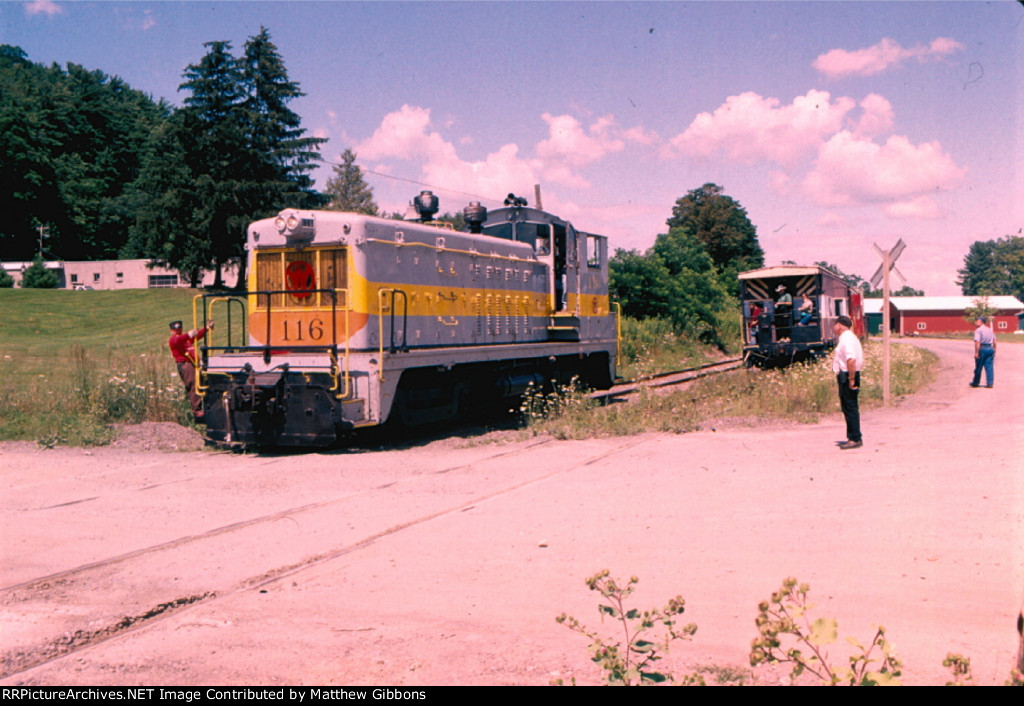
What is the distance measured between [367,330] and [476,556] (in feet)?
19.2

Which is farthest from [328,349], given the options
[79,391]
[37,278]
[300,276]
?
[37,278]

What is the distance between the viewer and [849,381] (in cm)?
1027

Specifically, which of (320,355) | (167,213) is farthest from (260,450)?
(167,213)

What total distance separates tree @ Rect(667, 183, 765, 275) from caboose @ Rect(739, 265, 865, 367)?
4031 cm

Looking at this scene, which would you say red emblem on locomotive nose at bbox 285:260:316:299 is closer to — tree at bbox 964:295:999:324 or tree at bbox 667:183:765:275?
tree at bbox 667:183:765:275

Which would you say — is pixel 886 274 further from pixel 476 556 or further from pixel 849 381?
pixel 476 556

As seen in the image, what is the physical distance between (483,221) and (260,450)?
6180 mm

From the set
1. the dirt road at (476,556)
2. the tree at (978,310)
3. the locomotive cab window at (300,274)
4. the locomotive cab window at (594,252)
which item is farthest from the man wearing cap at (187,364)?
the tree at (978,310)

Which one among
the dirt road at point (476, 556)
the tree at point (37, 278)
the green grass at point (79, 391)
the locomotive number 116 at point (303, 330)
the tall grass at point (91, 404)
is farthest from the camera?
the tree at point (37, 278)

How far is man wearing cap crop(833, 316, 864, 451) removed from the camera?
33.0ft

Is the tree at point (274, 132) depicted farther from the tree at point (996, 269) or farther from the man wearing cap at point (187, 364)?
the tree at point (996, 269)

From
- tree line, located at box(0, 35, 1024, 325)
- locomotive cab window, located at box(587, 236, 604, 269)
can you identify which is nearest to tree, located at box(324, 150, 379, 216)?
tree line, located at box(0, 35, 1024, 325)

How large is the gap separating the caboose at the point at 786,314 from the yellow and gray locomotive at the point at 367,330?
33.1 feet

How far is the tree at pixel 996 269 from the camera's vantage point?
11094 cm
